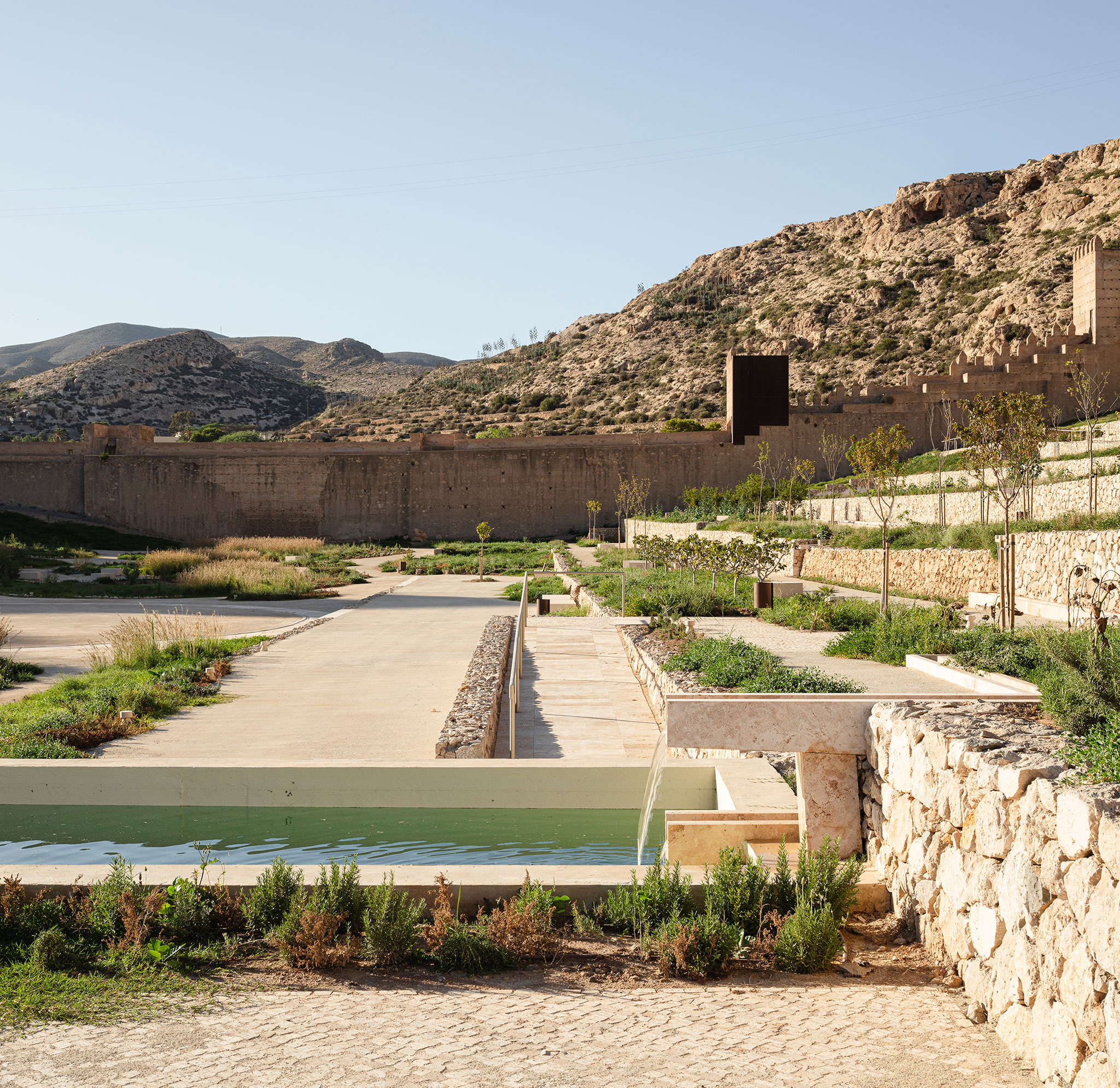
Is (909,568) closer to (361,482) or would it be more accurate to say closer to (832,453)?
(832,453)

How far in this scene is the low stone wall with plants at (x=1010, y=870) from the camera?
102 inches

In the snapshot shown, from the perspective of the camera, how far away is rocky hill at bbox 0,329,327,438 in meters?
79.4

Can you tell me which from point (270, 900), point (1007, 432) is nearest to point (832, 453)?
point (1007, 432)

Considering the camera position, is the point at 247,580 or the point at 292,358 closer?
the point at 247,580

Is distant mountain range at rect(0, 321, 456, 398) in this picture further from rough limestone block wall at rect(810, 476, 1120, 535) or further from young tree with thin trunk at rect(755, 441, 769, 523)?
rough limestone block wall at rect(810, 476, 1120, 535)

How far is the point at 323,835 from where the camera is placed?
532 centimetres

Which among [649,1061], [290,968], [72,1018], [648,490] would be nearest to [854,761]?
[649,1061]

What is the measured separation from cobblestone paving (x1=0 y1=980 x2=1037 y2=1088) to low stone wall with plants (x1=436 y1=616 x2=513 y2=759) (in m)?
3.16

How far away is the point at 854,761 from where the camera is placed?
4.64 m

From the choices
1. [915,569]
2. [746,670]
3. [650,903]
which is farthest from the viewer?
[915,569]

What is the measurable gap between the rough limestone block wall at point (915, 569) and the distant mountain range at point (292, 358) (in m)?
82.9

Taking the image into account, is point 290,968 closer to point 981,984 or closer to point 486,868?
point 486,868

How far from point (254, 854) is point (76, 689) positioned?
17.7 feet

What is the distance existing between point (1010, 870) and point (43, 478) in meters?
52.1
